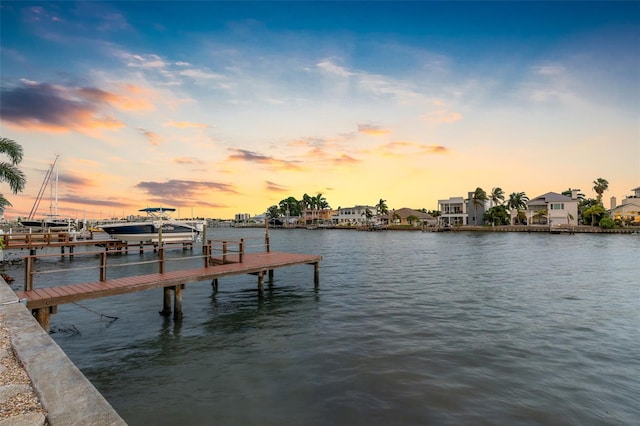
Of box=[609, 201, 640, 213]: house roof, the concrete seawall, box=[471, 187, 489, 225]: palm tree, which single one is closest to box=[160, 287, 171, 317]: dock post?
the concrete seawall

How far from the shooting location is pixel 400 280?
24.8 metres

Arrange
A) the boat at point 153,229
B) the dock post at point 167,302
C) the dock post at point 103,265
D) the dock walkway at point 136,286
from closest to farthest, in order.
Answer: the dock walkway at point 136,286
the dock post at point 103,265
the dock post at point 167,302
the boat at point 153,229

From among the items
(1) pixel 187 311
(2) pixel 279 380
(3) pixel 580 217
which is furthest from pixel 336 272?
(3) pixel 580 217

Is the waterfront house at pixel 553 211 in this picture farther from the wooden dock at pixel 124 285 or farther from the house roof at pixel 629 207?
the wooden dock at pixel 124 285

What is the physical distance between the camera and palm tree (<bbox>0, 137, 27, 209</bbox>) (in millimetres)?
18719

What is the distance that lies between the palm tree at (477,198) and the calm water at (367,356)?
98.6 metres

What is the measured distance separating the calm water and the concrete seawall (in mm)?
2481

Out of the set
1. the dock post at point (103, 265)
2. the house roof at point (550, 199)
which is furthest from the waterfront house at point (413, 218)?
the dock post at point (103, 265)

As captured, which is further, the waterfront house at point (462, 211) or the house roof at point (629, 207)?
the waterfront house at point (462, 211)

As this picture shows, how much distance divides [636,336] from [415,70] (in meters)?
25.0

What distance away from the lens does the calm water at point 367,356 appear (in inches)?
305

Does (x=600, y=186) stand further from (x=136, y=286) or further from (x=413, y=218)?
(x=136, y=286)

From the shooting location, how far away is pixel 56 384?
4.86m

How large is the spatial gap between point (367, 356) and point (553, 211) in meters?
113
